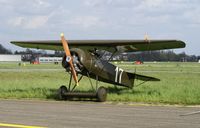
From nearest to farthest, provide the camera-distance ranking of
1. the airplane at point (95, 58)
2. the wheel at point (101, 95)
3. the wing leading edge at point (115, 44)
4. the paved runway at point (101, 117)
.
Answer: the paved runway at point (101, 117) < the wheel at point (101, 95) < the airplane at point (95, 58) < the wing leading edge at point (115, 44)

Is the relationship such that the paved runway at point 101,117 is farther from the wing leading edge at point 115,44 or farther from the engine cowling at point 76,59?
the wing leading edge at point 115,44

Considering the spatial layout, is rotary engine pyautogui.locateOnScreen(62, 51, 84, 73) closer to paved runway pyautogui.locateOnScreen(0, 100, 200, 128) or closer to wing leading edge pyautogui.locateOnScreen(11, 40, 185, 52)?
wing leading edge pyautogui.locateOnScreen(11, 40, 185, 52)

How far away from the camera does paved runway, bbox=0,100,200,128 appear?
10.3 metres

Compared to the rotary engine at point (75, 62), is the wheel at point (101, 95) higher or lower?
lower

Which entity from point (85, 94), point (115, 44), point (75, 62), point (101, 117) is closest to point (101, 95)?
point (85, 94)

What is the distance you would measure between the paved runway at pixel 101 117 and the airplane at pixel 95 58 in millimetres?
3362

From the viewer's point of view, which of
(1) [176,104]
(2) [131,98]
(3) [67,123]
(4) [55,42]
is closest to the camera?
(3) [67,123]

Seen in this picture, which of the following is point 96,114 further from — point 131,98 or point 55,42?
point 55,42

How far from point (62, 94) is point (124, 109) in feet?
14.6

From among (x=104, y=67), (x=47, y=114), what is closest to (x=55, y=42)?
(x=104, y=67)

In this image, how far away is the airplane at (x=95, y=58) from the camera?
17344 millimetres

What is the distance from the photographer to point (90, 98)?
690 inches

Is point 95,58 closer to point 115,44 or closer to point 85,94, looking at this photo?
point 115,44

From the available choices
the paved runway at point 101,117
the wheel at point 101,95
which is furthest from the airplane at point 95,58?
the paved runway at point 101,117
